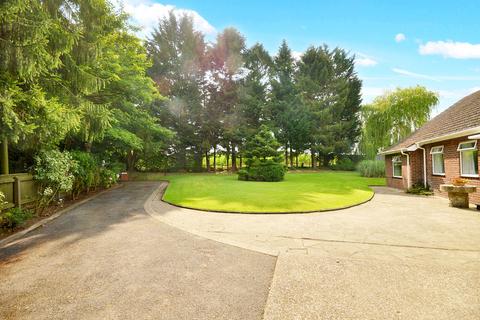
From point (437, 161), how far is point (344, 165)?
2043 centimetres

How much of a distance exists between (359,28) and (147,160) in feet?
84.7

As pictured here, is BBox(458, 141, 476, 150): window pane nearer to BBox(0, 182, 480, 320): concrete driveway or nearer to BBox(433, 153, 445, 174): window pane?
BBox(433, 153, 445, 174): window pane

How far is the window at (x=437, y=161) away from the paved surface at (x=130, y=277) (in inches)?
455

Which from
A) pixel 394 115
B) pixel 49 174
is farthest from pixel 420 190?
pixel 49 174

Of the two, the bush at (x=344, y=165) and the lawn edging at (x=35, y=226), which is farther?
the bush at (x=344, y=165)

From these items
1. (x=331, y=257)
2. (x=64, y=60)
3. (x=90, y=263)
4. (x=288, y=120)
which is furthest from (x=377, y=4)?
(x=288, y=120)

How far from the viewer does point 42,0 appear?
7367mm

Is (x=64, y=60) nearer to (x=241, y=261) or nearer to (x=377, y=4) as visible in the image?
(x=241, y=261)

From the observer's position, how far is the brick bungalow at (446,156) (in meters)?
9.23

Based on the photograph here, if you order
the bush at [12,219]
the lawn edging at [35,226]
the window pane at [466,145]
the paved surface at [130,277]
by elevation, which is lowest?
the paved surface at [130,277]

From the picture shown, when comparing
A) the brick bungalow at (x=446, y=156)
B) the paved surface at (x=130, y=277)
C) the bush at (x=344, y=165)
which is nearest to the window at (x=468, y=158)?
the brick bungalow at (x=446, y=156)

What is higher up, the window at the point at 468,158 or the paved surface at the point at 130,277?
the window at the point at 468,158

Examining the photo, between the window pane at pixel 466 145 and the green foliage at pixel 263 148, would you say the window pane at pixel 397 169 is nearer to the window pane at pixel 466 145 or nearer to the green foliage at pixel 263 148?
the window pane at pixel 466 145

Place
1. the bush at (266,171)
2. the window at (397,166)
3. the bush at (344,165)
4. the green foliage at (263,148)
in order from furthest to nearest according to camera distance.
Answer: the bush at (344,165) → the green foliage at (263,148) → the bush at (266,171) → the window at (397,166)
